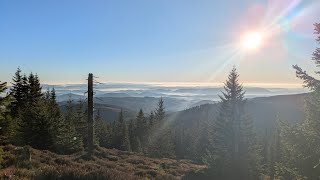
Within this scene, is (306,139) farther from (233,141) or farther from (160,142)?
(160,142)

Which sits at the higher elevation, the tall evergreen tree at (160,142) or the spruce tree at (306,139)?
the spruce tree at (306,139)

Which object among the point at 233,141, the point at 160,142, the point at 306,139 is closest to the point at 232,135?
the point at 233,141

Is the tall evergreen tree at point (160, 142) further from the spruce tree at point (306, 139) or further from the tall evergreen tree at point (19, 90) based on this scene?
the spruce tree at point (306, 139)

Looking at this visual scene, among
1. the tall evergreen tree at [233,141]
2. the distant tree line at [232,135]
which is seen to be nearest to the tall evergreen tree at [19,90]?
the distant tree line at [232,135]

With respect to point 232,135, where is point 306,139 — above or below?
above

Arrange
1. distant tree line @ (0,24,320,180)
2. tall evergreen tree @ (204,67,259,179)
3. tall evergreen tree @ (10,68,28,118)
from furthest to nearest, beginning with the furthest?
tall evergreen tree @ (10,68,28,118)
tall evergreen tree @ (204,67,259,179)
distant tree line @ (0,24,320,180)

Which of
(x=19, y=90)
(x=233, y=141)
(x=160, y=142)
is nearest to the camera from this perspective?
(x=233, y=141)

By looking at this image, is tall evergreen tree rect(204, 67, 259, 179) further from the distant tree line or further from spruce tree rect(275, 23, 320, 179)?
spruce tree rect(275, 23, 320, 179)

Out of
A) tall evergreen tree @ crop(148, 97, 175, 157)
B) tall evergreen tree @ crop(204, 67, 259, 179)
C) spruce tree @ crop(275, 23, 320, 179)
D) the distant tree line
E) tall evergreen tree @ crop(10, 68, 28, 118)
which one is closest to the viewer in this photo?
spruce tree @ crop(275, 23, 320, 179)

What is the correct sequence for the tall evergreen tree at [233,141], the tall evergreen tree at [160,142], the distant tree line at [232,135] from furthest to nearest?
1. the tall evergreen tree at [160,142]
2. the tall evergreen tree at [233,141]
3. the distant tree line at [232,135]

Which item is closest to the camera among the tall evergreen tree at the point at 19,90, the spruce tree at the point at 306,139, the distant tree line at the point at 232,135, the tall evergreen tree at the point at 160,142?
the spruce tree at the point at 306,139

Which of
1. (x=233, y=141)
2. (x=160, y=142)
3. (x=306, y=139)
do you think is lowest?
(x=160, y=142)

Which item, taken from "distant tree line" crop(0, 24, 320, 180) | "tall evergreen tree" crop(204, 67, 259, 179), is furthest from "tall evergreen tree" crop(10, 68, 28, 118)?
"tall evergreen tree" crop(204, 67, 259, 179)

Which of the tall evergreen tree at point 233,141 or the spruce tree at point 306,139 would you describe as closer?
the spruce tree at point 306,139
